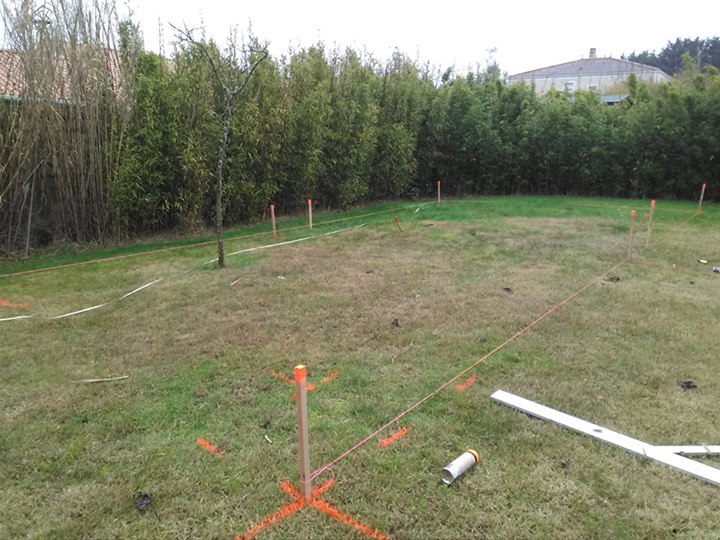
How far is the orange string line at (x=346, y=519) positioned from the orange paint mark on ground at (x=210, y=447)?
0.49m

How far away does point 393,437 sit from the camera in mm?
2104

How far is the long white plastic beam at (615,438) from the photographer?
6.17 feet

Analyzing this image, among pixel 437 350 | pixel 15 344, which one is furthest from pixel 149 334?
pixel 437 350

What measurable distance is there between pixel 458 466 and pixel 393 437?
0.35 m

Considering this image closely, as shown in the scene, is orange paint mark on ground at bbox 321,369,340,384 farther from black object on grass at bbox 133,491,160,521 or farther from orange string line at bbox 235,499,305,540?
black object on grass at bbox 133,491,160,521

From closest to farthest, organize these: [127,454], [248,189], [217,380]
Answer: [127,454]
[217,380]
[248,189]

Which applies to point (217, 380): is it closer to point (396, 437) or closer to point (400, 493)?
point (396, 437)

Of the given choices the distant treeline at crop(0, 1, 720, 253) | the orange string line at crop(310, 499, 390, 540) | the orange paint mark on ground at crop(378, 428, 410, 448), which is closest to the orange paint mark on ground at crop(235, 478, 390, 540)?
the orange string line at crop(310, 499, 390, 540)

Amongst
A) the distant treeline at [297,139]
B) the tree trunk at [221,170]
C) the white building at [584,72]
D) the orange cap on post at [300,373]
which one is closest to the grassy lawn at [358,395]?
the tree trunk at [221,170]

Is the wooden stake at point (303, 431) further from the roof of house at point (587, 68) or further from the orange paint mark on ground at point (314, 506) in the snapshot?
the roof of house at point (587, 68)

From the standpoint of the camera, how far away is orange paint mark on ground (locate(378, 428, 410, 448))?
206 centimetres

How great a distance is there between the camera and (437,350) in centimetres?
296

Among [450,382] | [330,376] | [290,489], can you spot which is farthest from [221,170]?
[290,489]

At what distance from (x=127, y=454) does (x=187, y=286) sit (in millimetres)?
2463
